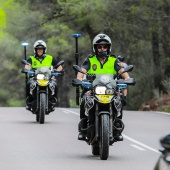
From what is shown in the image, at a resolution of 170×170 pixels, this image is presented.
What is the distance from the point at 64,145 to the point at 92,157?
7.25 feet

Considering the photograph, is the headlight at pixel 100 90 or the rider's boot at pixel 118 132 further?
the rider's boot at pixel 118 132

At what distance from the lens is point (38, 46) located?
20406 millimetres

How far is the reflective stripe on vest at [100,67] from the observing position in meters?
12.5

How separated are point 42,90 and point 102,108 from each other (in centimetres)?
852

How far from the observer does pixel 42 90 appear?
66.6 ft

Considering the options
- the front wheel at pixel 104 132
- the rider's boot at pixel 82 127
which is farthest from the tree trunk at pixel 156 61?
the front wheel at pixel 104 132

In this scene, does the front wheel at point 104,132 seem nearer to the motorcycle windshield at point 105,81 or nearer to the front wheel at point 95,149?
the motorcycle windshield at point 105,81

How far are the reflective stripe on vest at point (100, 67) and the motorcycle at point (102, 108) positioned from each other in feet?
0.96

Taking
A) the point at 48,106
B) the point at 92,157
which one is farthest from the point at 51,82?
the point at 92,157

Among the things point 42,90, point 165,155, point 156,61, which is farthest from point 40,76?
point 156,61

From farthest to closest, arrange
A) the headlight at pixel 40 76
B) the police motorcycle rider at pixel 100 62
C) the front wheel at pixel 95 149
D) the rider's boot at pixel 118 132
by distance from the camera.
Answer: the headlight at pixel 40 76, the front wheel at pixel 95 149, the police motorcycle rider at pixel 100 62, the rider's boot at pixel 118 132

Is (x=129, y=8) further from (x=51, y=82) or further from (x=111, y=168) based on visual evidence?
(x=111, y=168)

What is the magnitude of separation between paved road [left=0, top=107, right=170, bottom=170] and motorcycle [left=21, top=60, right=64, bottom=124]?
1.31 ft

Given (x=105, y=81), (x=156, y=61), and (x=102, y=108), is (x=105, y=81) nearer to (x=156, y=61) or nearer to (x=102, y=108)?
(x=102, y=108)
